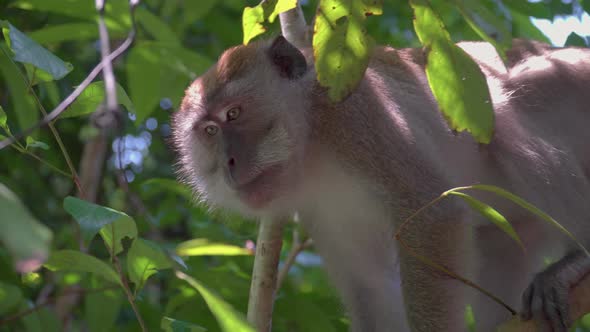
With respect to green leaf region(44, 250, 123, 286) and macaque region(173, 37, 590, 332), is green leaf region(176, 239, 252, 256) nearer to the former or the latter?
macaque region(173, 37, 590, 332)

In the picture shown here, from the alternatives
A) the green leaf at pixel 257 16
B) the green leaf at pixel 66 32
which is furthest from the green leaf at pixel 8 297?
the green leaf at pixel 66 32

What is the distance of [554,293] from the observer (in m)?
3.57

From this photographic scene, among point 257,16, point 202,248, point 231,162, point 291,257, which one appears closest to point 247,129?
point 231,162

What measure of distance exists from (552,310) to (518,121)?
1.28m

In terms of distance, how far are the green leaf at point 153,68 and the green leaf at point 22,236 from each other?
279 cm

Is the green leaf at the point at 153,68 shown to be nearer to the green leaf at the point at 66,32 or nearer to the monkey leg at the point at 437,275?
the green leaf at the point at 66,32

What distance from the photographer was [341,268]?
430 centimetres

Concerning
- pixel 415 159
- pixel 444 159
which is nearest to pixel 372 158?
pixel 415 159

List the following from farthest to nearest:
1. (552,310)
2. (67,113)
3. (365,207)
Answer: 1. (365,207)
2. (552,310)
3. (67,113)

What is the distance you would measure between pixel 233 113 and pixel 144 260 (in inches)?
62.8

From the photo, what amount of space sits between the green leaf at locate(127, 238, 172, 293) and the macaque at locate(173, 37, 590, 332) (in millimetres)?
1276

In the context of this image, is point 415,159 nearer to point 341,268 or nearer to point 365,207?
point 365,207

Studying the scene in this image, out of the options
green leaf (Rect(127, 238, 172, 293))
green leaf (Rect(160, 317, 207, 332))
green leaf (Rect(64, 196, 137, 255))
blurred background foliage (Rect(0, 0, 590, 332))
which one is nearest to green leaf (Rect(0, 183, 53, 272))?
green leaf (Rect(64, 196, 137, 255))

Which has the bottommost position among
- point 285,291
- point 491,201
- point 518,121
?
point 285,291
